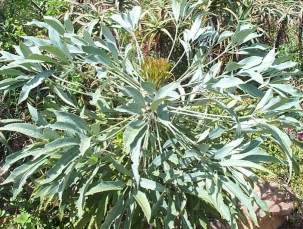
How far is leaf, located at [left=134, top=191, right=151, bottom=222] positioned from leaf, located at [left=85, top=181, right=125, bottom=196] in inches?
3.3

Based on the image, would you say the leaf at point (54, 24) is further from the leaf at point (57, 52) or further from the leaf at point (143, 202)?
the leaf at point (143, 202)

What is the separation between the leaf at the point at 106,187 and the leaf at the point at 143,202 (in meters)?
0.08

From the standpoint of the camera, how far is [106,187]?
228 cm

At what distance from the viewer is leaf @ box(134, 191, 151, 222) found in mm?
2172

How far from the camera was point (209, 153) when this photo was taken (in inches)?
95.2

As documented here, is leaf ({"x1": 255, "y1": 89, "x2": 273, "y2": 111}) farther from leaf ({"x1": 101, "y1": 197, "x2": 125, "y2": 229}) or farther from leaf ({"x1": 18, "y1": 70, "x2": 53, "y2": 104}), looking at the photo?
leaf ({"x1": 18, "y1": 70, "x2": 53, "y2": 104})

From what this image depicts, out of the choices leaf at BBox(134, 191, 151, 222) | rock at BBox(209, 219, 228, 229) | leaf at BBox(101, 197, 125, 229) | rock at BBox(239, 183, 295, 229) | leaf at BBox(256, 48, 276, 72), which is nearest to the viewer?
leaf at BBox(134, 191, 151, 222)

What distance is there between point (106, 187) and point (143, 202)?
0.17 m

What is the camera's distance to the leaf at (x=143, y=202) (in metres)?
2.17

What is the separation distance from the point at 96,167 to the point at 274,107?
0.81 metres

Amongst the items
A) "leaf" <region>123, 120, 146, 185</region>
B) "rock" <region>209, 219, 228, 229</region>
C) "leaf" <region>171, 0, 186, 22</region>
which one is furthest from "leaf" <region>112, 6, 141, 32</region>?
"rock" <region>209, 219, 228, 229</region>

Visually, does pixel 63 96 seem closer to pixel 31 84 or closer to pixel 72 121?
pixel 31 84

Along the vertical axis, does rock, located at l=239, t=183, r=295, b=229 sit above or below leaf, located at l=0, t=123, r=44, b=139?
below

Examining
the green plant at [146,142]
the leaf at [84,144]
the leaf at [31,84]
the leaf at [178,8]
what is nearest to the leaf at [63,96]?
the green plant at [146,142]
